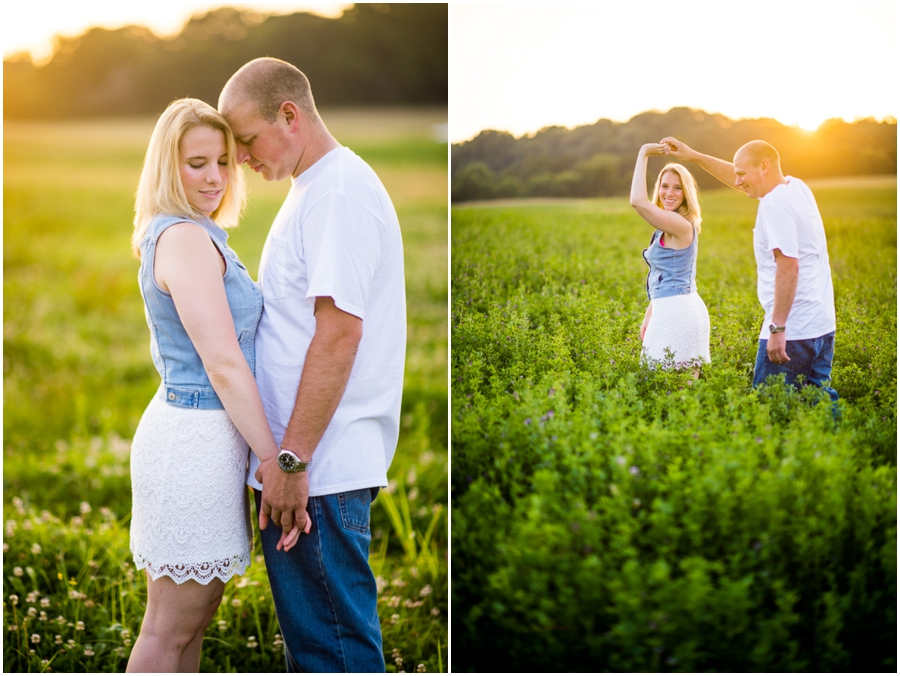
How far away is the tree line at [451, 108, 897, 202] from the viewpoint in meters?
2.58

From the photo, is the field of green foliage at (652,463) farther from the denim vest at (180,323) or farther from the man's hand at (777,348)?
the denim vest at (180,323)

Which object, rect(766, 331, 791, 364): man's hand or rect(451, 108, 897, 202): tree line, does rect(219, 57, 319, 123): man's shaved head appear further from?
rect(766, 331, 791, 364): man's hand

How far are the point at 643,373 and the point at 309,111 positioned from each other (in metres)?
1.49

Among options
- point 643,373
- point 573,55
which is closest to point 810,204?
point 643,373

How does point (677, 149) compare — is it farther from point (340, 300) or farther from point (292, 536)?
point (292, 536)

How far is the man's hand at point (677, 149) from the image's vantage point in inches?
101

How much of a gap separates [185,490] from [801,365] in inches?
84.7

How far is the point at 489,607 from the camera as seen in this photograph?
2.49 m

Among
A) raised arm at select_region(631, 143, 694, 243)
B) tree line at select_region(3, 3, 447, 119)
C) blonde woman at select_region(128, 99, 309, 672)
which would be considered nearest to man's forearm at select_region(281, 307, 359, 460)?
blonde woman at select_region(128, 99, 309, 672)

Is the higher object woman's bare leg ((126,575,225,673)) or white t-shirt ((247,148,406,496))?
white t-shirt ((247,148,406,496))

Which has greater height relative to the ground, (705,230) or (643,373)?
(705,230)

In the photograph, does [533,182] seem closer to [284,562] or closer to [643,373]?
[643,373]

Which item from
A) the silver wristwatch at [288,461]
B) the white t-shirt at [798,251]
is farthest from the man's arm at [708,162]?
the silver wristwatch at [288,461]

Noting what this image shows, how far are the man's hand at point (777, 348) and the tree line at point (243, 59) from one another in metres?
2.53
